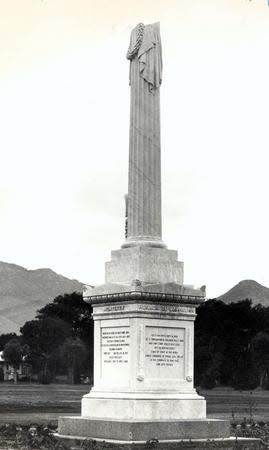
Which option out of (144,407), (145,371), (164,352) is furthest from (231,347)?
(144,407)

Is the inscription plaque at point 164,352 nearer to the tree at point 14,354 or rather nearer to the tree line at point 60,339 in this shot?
the tree line at point 60,339

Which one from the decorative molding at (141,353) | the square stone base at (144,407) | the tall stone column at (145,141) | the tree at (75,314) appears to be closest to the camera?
the square stone base at (144,407)

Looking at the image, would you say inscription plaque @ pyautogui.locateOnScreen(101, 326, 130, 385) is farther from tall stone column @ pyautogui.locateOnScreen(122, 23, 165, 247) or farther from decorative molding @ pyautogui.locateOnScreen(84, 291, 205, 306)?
tall stone column @ pyautogui.locateOnScreen(122, 23, 165, 247)

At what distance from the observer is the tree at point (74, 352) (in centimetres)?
10450

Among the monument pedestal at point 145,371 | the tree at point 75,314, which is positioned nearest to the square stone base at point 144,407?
the monument pedestal at point 145,371

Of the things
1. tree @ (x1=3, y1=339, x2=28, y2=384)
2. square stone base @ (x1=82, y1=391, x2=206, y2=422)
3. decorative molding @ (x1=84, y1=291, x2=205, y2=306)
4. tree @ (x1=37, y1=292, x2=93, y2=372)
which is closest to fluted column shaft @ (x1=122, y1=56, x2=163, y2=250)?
decorative molding @ (x1=84, y1=291, x2=205, y2=306)

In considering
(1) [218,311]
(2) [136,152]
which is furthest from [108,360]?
(1) [218,311]

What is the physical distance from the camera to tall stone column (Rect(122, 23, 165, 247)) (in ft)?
72.4

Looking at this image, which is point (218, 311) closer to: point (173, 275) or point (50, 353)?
point (50, 353)

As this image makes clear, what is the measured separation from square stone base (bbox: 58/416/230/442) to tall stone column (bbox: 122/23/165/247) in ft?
12.5

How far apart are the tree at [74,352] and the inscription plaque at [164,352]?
83268 millimetres

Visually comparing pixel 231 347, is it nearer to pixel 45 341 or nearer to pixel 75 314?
pixel 75 314

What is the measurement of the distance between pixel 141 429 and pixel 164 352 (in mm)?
2136

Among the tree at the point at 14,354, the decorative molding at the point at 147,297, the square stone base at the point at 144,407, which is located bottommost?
the square stone base at the point at 144,407
